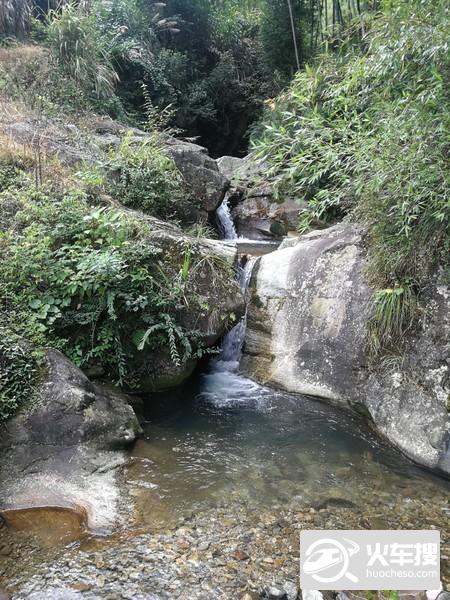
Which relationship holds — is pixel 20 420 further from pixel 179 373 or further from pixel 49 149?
pixel 49 149

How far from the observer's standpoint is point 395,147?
3.66m

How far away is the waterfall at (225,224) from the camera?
895 centimetres

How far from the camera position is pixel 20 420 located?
343cm

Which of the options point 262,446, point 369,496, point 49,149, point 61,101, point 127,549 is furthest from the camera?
point 61,101

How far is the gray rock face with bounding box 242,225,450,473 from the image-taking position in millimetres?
3875

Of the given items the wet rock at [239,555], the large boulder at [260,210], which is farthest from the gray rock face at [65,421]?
the large boulder at [260,210]

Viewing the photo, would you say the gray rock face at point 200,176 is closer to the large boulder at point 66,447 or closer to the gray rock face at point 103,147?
the gray rock face at point 103,147

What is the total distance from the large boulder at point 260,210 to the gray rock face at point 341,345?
3333 millimetres

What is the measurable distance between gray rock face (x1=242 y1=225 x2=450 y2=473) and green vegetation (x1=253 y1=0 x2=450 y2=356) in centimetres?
23

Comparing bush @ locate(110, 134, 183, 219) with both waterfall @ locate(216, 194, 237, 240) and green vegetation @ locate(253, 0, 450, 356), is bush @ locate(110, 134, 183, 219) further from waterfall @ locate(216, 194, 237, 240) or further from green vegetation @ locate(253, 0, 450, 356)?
waterfall @ locate(216, 194, 237, 240)

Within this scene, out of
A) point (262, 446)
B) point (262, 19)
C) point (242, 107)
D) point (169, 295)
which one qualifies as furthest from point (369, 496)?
point (262, 19)

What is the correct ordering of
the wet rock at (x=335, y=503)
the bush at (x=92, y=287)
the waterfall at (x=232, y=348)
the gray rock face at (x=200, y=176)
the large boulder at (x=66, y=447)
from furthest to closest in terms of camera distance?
1. the gray rock face at (x=200, y=176)
2. the waterfall at (x=232, y=348)
3. the bush at (x=92, y=287)
4. the wet rock at (x=335, y=503)
5. the large boulder at (x=66, y=447)

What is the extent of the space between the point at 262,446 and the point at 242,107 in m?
11.9

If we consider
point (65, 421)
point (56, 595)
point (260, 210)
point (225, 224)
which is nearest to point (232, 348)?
point (65, 421)
